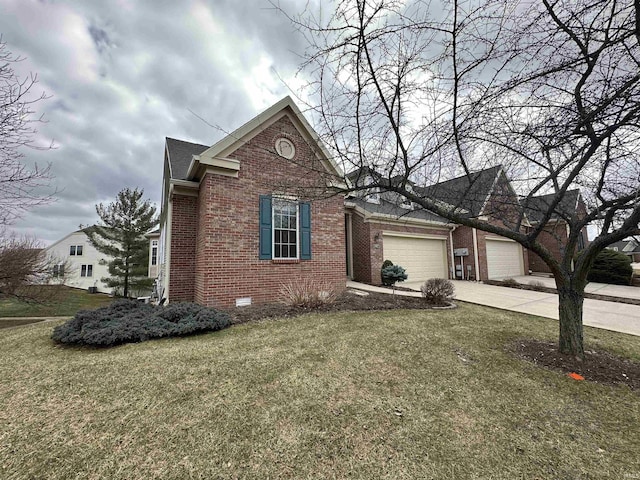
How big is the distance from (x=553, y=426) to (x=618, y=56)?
423 centimetres

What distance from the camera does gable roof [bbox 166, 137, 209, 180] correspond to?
902 cm

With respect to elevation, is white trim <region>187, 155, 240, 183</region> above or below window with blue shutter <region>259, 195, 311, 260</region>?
above

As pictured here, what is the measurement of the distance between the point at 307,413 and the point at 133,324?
4.14 metres

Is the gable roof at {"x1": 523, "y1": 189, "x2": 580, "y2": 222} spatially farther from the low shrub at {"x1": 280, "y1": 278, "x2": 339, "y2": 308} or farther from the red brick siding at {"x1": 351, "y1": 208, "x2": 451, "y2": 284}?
the red brick siding at {"x1": 351, "y1": 208, "x2": 451, "y2": 284}

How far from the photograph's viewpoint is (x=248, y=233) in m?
7.46

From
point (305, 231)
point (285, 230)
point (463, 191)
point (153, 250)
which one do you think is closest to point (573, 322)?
point (463, 191)

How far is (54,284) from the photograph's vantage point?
463 inches

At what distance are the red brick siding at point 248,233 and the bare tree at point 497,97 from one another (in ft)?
7.83

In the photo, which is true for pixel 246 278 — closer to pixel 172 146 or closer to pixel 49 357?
pixel 49 357

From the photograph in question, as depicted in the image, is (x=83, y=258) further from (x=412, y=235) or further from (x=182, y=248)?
(x=412, y=235)

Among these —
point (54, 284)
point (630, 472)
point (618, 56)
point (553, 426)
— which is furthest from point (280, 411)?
point (54, 284)

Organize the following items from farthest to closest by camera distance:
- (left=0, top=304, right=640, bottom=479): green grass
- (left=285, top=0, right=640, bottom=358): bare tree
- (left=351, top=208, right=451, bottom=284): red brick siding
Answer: (left=351, top=208, right=451, bottom=284): red brick siding < (left=285, top=0, right=640, bottom=358): bare tree < (left=0, top=304, right=640, bottom=479): green grass

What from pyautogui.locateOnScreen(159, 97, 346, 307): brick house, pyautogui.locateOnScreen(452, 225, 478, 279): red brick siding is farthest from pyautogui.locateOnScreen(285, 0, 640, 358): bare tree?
pyautogui.locateOnScreen(452, 225, 478, 279): red brick siding

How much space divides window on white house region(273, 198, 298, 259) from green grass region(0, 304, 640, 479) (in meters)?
3.65
